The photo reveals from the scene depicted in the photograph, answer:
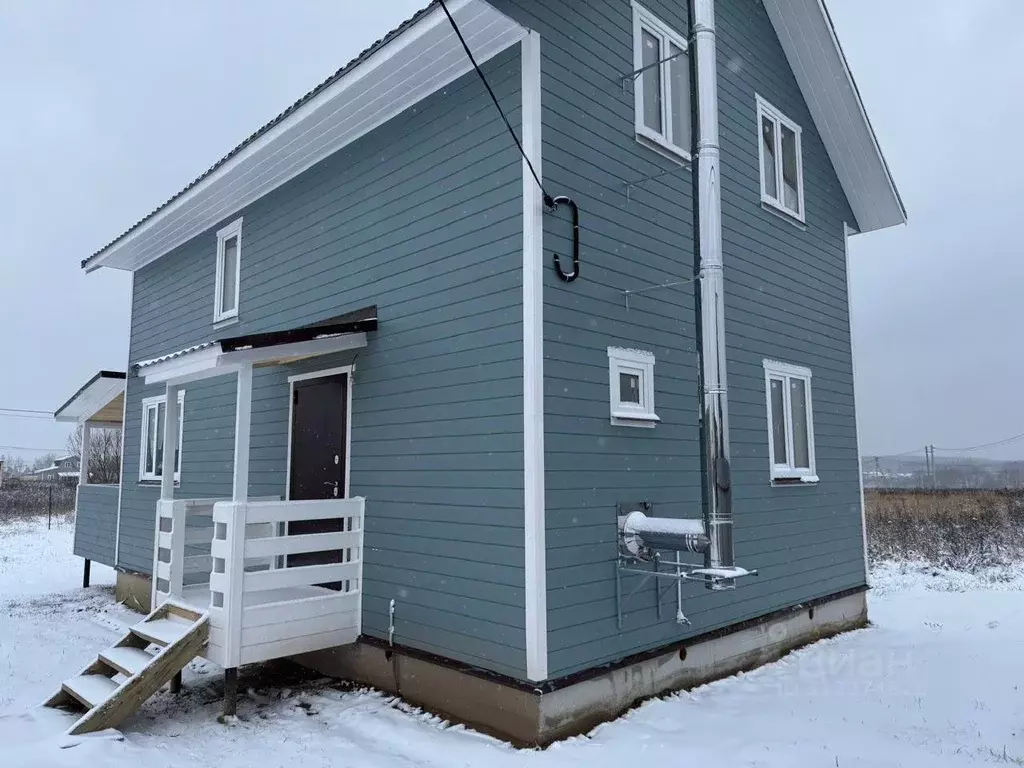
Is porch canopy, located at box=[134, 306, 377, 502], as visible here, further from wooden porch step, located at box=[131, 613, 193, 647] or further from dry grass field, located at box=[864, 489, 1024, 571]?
dry grass field, located at box=[864, 489, 1024, 571]

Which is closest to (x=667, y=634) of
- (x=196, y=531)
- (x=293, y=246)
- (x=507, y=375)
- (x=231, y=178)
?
(x=507, y=375)

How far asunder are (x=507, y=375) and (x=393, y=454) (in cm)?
162

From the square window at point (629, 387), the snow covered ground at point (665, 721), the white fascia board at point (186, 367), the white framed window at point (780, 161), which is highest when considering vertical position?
the white framed window at point (780, 161)

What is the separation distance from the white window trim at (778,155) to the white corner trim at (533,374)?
404cm

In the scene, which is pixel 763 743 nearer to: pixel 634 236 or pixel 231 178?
pixel 634 236

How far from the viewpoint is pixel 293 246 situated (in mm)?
8391

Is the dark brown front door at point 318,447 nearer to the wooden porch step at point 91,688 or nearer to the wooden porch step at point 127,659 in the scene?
the wooden porch step at point 127,659

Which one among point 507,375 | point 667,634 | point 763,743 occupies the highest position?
point 507,375

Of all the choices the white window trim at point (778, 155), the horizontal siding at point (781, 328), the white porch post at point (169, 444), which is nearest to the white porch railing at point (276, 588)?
the white porch post at point (169, 444)

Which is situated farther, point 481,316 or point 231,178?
point 231,178

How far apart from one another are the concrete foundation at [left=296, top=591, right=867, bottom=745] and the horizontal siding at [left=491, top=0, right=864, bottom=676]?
172 mm

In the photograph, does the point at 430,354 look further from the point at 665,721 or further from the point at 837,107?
the point at 837,107

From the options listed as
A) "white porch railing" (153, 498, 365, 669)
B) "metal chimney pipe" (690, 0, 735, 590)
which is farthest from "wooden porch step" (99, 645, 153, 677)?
"metal chimney pipe" (690, 0, 735, 590)

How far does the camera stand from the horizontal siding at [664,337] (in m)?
5.64
